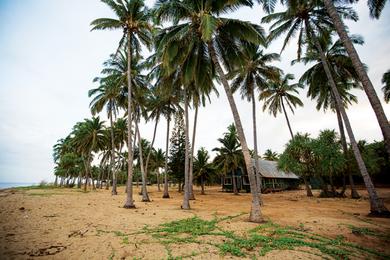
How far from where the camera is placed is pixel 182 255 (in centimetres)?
525

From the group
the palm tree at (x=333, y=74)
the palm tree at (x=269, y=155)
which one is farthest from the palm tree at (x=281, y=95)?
the palm tree at (x=269, y=155)

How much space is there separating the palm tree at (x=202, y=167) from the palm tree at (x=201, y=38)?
19.3 m

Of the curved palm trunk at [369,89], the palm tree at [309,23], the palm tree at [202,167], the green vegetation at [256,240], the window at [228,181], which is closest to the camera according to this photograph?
the green vegetation at [256,240]

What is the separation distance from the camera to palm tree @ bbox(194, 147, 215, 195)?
31125 millimetres

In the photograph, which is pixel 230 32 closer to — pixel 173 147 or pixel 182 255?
pixel 182 255

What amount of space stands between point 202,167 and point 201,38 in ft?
75.5

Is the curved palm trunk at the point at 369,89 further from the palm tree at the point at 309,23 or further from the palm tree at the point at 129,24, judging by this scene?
the palm tree at the point at 129,24

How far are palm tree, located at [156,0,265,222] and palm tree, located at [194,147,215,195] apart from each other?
19.3 meters

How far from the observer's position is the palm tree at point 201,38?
10.6 m

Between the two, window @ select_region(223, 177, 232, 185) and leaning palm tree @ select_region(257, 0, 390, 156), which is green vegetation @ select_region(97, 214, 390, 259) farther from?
window @ select_region(223, 177, 232, 185)

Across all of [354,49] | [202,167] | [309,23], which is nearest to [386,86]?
[309,23]

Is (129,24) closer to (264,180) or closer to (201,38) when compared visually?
(201,38)

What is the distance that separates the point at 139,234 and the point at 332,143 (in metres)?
22.1

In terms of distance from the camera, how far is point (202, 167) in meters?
31.2
